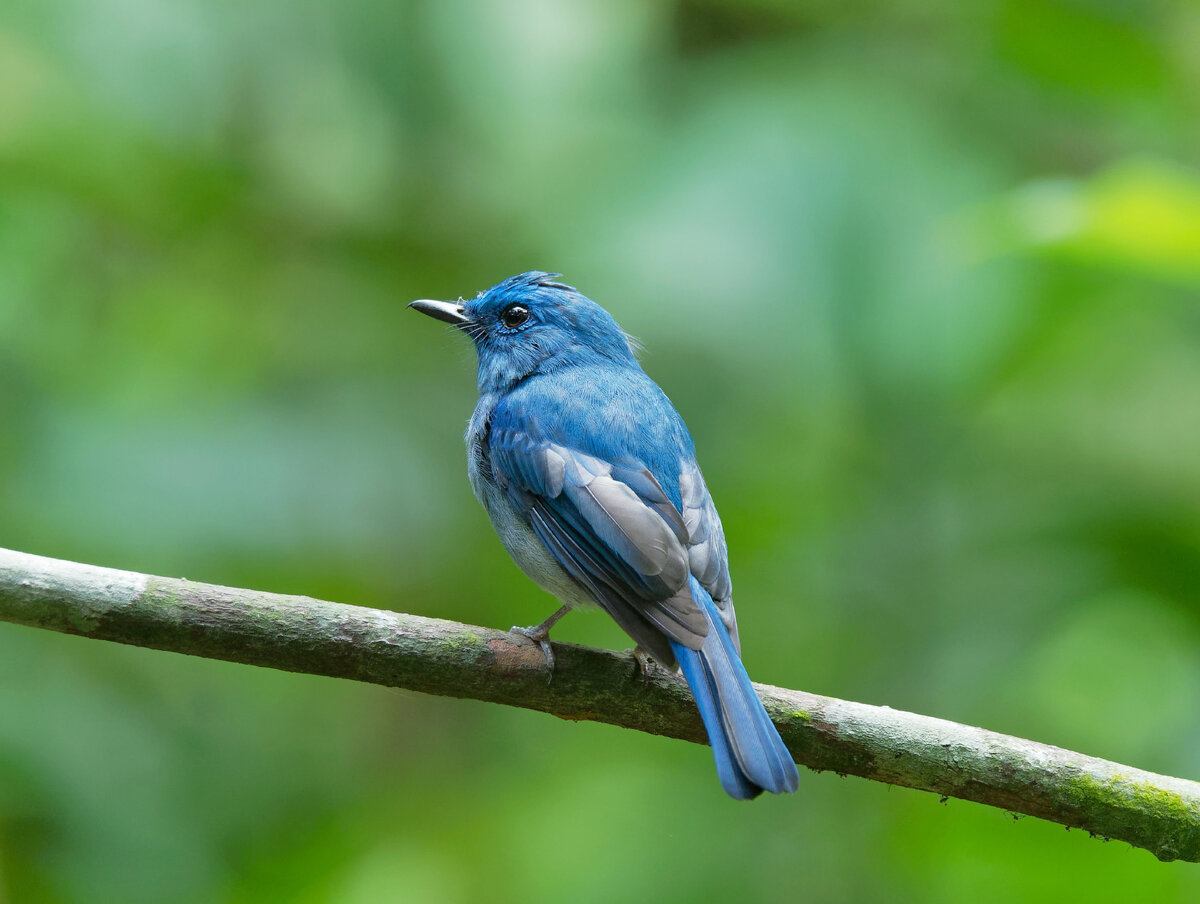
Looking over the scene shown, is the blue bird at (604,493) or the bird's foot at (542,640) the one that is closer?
the blue bird at (604,493)

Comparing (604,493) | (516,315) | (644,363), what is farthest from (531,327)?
(604,493)

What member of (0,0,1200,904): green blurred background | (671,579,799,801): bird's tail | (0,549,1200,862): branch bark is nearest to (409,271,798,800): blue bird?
(671,579,799,801): bird's tail

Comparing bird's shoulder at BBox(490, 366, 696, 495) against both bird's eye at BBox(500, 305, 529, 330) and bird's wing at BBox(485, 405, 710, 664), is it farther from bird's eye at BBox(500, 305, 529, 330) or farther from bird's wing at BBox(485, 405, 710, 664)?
bird's eye at BBox(500, 305, 529, 330)

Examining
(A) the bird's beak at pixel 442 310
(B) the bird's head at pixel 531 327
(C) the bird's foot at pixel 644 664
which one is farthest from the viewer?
(A) the bird's beak at pixel 442 310

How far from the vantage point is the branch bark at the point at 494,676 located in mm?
2768

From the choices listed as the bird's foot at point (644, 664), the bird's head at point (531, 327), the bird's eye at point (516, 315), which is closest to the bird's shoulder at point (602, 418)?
the bird's head at point (531, 327)

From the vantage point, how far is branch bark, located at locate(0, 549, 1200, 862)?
2.77 meters

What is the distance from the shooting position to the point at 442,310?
14.7ft

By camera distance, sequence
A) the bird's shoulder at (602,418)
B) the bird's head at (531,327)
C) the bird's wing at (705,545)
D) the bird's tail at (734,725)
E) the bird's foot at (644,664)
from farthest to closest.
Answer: the bird's head at (531,327) → the bird's shoulder at (602,418) → the bird's wing at (705,545) → the bird's foot at (644,664) → the bird's tail at (734,725)

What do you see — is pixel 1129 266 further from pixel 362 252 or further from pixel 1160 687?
pixel 362 252

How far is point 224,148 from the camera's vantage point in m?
4.62

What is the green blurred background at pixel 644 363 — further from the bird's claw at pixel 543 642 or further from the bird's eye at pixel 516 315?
the bird's claw at pixel 543 642

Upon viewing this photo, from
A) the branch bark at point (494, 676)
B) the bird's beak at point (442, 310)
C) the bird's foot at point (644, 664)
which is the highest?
the bird's beak at point (442, 310)

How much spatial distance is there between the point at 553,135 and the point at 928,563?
211cm
